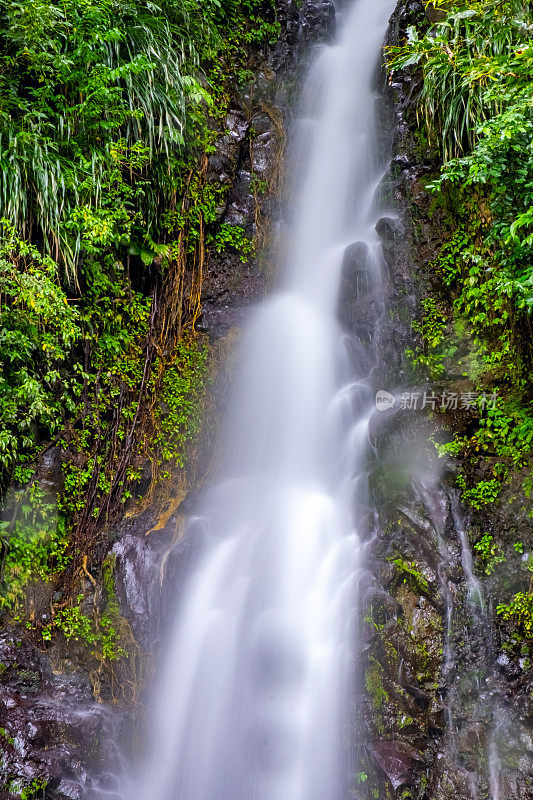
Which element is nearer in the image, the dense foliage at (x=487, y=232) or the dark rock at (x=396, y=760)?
the dark rock at (x=396, y=760)

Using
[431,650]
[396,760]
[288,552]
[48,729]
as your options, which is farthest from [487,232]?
[48,729]

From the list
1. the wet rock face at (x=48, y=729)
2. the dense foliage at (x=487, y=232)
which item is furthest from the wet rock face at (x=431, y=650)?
the wet rock face at (x=48, y=729)

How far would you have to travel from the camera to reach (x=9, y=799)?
3.86m

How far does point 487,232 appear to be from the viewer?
507cm

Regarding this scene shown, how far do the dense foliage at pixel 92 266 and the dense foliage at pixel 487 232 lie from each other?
8.59 feet

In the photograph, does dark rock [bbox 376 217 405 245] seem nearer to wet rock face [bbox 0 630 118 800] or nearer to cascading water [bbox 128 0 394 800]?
cascading water [bbox 128 0 394 800]

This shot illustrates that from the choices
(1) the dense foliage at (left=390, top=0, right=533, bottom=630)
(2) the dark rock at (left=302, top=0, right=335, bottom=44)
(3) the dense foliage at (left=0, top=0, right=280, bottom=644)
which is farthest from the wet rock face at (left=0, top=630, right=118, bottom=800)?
(2) the dark rock at (left=302, top=0, right=335, bottom=44)

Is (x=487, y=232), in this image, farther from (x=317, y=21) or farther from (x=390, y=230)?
(x=317, y=21)

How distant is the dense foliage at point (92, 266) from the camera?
4.57 m

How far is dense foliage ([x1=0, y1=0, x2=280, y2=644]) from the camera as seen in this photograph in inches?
180

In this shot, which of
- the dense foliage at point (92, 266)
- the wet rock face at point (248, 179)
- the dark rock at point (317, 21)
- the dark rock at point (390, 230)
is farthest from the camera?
the dark rock at point (317, 21)

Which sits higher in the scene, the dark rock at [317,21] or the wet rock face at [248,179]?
the dark rock at [317,21]

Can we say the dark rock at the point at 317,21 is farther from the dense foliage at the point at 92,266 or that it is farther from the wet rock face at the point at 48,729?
the wet rock face at the point at 48,729

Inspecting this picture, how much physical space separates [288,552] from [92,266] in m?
3.44
